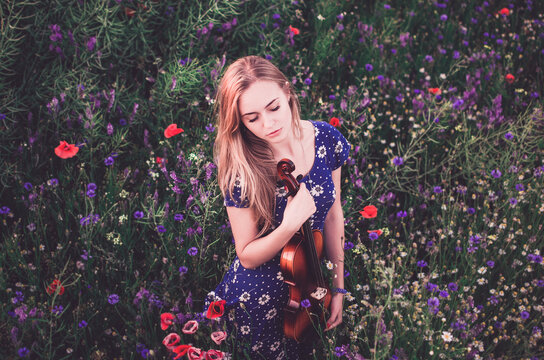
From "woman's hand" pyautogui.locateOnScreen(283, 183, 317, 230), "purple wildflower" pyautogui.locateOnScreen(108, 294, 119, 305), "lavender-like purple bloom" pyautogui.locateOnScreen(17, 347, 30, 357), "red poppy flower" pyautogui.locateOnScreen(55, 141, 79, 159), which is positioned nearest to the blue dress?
"woman's hand" pyautogui.locateOnScreen(283, 183, 317, 230)

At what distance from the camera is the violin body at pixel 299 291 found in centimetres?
178

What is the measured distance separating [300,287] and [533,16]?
158 inches

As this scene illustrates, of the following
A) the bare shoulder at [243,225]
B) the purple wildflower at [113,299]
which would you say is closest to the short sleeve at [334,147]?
the bare shoulder at [243,225]

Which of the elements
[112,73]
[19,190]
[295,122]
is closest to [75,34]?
[112,73]

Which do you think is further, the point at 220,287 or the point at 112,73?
the point at 112,73

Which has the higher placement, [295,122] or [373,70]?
[295,122]

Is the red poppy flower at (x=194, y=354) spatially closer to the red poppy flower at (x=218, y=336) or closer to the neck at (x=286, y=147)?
the red poppy flower at (x=218, y=336)

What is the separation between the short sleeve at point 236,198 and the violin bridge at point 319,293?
1.58 ft

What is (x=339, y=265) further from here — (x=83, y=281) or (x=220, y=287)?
(x=83, y=281)

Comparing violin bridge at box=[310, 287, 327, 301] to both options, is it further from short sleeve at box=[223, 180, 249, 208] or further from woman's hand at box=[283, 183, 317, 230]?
short sleeve at box=[223, 180, 249, 208]

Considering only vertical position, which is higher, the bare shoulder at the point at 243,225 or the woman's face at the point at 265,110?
the woman's face at the point at 265,110

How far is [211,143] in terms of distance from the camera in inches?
109

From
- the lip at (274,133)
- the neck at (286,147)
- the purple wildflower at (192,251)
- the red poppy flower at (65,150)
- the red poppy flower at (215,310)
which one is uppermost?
the lip at (274,133)

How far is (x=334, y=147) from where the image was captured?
211cm
